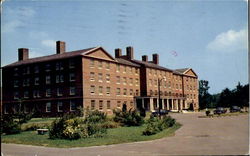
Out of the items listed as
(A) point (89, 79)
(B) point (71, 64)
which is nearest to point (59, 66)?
(B) point (71, 64)

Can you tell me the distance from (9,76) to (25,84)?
1344 mm

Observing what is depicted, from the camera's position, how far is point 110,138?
52.5ft

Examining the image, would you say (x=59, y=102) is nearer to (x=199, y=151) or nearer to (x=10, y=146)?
(x=10, y=146)

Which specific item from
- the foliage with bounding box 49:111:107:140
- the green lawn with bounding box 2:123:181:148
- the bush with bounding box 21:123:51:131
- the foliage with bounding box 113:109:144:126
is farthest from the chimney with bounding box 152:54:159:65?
the foliage with bounding box 113:109:144:126

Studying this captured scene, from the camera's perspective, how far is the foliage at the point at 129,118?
2206 cm

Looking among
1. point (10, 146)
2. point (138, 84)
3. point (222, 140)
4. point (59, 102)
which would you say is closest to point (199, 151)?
point (222, 140)

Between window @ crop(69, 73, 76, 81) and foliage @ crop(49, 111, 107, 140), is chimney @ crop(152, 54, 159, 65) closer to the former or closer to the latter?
foliage @ crop(49, 111, 107, 140)

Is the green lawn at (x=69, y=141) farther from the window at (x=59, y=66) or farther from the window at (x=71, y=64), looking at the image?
the window at (x=71, y=64)

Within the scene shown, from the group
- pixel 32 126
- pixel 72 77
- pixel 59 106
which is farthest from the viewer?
pixel 59 106

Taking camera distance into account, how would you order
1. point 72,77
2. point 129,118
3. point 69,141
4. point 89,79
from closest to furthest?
point 69,141 < point 89,79 < point 129,118 < point 72,77

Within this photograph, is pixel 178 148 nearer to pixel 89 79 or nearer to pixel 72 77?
pixel 89 79

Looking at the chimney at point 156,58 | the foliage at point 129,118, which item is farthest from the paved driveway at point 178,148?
the foliage at point 129,118

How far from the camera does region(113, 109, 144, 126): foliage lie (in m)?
22.1

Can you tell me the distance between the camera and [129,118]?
2214cm
